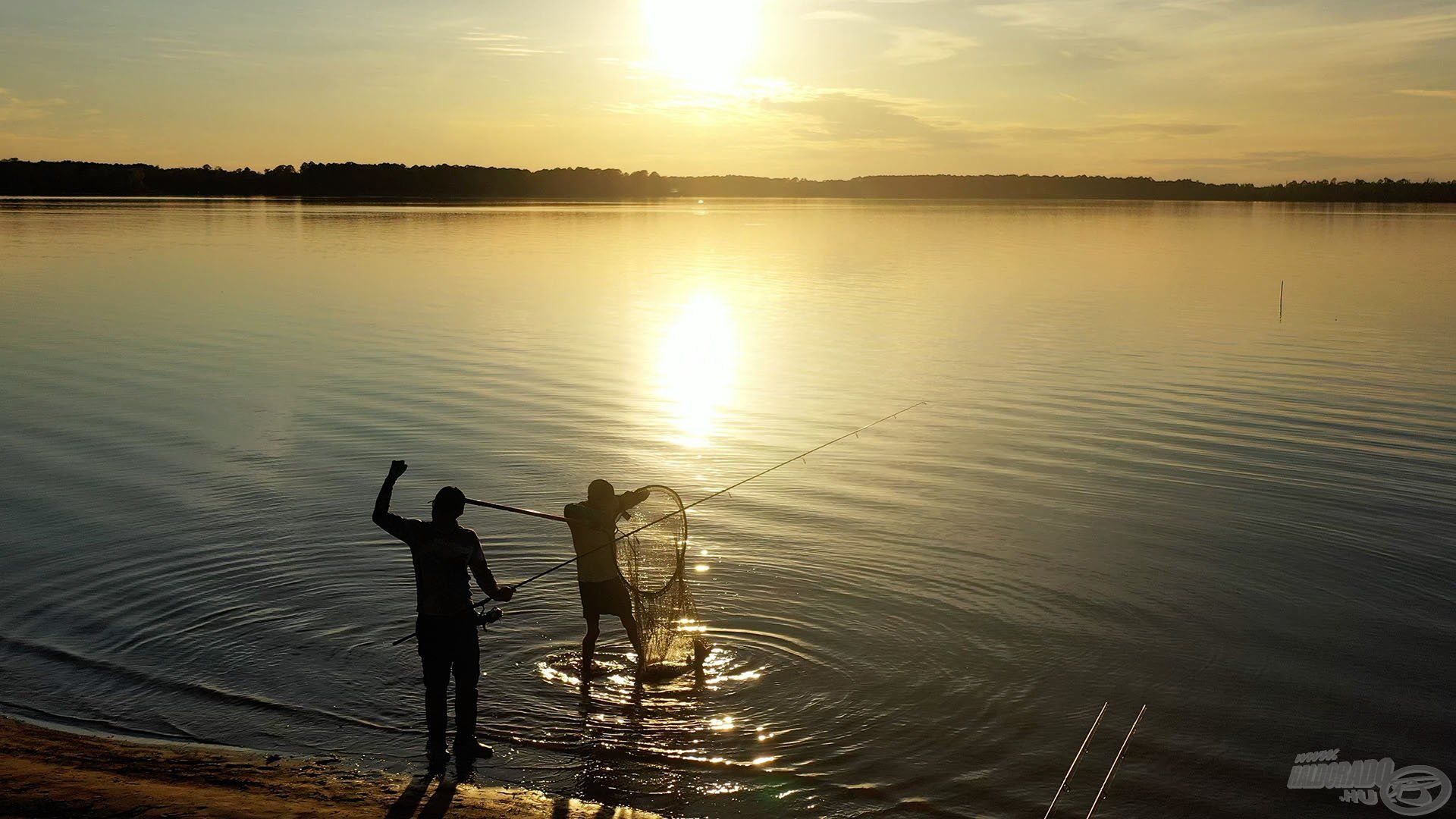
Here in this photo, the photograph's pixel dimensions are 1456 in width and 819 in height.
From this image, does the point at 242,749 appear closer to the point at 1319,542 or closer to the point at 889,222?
the point at 1319,542

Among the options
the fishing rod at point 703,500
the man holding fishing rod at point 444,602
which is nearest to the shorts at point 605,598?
the fishing rod at point 703,500

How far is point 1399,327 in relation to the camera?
102 feet

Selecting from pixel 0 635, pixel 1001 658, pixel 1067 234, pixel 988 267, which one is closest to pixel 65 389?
pixel 0 635

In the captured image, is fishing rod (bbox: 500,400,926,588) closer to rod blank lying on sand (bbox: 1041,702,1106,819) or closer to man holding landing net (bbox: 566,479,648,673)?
man holding landing net (bbox: 566,479,648,673)

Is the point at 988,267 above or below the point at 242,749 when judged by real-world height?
above

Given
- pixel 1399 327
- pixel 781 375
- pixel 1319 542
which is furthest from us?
pixel 1399 327

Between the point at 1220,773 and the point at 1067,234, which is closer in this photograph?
the point at 1220,773

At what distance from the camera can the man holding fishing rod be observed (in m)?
7.92

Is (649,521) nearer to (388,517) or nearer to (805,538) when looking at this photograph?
(388,517)

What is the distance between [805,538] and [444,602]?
261 inches

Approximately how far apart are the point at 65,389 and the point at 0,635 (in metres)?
13.9

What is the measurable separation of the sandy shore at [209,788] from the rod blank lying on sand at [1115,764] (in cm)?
312

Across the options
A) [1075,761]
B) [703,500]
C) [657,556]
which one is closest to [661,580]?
[657,556]

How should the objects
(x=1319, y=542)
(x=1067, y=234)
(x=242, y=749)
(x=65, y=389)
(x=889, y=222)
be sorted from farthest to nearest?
(x=889, y=222), (x=1067, y=234), (x=65, y=389), (x=1319, y=542), (x=242, y=749)
